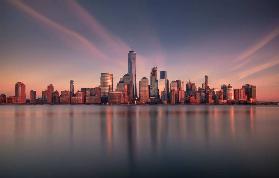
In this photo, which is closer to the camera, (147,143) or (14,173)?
(14,173)

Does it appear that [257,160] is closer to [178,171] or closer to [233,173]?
[233,173]

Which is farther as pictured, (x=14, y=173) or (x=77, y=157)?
(x=77, y=157)

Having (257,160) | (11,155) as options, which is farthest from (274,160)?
(11,155)

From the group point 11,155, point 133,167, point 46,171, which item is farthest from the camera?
point 11,155

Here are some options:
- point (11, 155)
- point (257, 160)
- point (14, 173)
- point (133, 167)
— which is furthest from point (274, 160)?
point (11, 155)

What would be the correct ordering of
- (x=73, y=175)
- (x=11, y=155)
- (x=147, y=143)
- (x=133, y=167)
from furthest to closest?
(x=147, y=143) → (x=11, y=155) → (x=133, y=167) → (x=73, y=175)

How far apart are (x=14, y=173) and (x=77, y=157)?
756 cm

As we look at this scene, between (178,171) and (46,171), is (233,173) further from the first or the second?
(46,171)

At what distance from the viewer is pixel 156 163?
27469mm

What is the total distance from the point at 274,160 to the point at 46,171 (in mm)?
23787

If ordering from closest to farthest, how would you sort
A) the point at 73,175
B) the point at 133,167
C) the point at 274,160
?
the point at 73,175 < the point at 133,167 < the point at 274,160

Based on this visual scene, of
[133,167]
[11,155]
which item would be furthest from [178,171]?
[11,155]

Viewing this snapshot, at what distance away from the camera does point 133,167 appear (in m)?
26.0

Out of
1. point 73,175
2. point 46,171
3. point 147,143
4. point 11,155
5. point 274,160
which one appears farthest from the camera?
point 147,143
